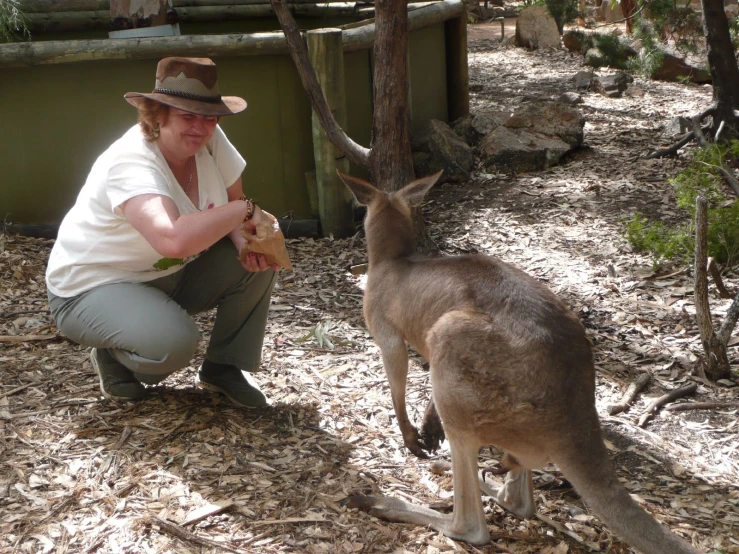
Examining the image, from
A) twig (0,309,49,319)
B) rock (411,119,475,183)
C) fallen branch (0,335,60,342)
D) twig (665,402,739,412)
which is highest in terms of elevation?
rock (411,119,475,183)

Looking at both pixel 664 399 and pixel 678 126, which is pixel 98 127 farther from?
pixel 678 126

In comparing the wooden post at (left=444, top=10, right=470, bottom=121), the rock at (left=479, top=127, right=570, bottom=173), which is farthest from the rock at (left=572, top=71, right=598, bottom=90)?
the rock at (left=479, top=127, right=570, bottom=173)

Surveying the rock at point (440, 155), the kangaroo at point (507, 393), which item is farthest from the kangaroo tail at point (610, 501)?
the rock at point (440, 155)

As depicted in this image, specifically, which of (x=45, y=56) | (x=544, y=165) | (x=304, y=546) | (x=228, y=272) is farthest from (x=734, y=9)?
(x=304, y=546)

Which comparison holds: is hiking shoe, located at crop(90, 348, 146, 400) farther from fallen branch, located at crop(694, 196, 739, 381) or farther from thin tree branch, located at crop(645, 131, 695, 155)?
thin tree branch, located at crop(645, 131, 695, 155)

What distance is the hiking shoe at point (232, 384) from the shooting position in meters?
3.76

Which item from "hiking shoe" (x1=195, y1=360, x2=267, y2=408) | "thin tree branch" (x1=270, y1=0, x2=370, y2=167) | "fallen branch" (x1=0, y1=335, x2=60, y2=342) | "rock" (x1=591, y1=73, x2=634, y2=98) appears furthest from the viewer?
"rock" (x1=591, y1=73, x2=634, y2=98)

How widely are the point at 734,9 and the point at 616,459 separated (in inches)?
Answer: 434

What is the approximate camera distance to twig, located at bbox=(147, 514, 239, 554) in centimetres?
288

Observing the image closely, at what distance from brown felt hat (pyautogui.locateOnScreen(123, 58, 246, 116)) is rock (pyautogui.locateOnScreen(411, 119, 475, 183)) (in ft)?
12.6

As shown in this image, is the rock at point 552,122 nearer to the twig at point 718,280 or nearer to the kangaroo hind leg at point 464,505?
the twig at point 718,280

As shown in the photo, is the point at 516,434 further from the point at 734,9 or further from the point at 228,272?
the point at 734,9

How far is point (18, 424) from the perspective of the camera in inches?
144

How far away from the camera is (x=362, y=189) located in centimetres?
379
